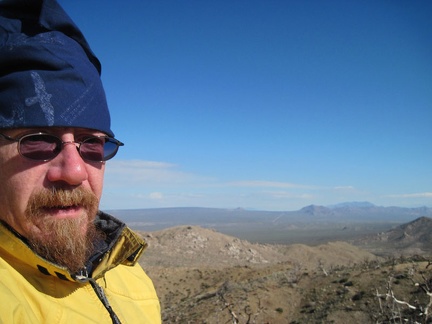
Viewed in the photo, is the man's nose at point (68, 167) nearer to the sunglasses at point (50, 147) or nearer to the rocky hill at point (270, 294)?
the sunglasses at point (50, 147)

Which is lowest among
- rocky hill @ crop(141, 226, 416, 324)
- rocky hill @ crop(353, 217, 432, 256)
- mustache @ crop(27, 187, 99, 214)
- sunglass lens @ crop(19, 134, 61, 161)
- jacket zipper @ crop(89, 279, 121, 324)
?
rocky hill @ crop(353, 217, 432, 256)

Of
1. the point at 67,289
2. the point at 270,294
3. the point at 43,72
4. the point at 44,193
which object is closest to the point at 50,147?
the point at 44,193

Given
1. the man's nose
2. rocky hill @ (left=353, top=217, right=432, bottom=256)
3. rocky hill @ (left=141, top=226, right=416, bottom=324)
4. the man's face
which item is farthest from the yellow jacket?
rocky hill @ (left=353, top=217, right=432, bottom=256)

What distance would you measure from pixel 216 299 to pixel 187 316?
1.38 meters

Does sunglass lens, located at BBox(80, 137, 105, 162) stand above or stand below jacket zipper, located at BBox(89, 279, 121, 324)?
above

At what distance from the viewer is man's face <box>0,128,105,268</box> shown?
4.92 feet

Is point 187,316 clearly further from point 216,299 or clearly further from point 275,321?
point 275,321

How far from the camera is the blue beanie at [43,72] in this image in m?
1.54

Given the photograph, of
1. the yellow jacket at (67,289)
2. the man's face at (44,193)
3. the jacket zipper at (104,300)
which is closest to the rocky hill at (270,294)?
the yellow jacket at (67,289)

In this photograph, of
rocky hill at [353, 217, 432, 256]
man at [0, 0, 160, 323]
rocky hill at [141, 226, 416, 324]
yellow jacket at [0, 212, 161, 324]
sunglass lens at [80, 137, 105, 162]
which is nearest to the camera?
yellow jacket at [0, 212, 161, 324]

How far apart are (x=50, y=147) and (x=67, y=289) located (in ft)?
2.01

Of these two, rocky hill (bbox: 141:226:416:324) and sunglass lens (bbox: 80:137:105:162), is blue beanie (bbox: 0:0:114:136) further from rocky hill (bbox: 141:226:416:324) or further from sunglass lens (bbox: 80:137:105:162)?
rocky hill (bbox: 141:226:416:324)

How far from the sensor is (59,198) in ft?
5.11

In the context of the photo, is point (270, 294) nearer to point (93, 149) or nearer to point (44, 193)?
point (93, 149)
